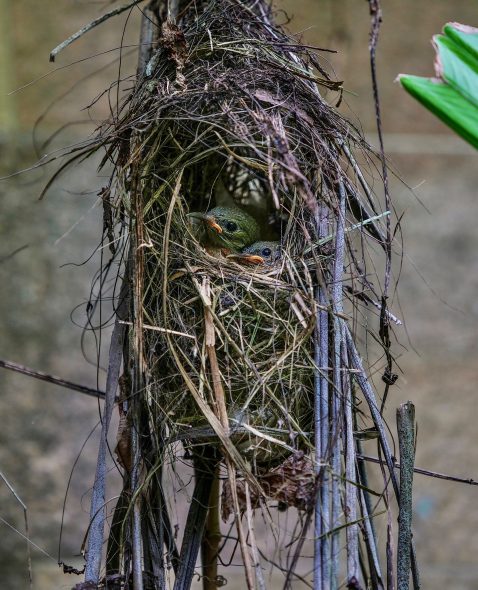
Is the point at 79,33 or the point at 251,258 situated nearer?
the point at 79,33

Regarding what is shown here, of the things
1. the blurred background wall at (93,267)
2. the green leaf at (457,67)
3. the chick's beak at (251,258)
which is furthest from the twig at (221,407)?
the blurred background wall at (93,267)

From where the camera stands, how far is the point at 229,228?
1599 mm

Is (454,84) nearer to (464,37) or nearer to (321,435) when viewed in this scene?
(464,37)

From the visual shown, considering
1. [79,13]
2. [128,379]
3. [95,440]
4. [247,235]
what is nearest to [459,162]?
[247,235]

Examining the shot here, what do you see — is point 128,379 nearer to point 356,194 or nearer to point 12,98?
point 356,194

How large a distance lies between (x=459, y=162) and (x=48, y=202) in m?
1.15

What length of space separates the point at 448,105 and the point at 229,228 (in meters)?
0.64

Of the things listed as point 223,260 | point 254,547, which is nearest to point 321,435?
point 254,547

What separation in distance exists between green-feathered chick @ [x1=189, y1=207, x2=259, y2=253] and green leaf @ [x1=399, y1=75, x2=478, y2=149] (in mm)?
577

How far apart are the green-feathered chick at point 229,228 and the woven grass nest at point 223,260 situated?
8.7 inches

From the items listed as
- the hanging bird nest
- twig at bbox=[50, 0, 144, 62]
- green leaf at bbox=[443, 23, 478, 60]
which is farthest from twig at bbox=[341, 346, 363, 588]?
twig at bbox=[50, 0, 144, 62]

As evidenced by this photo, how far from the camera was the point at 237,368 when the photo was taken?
47.3 inches

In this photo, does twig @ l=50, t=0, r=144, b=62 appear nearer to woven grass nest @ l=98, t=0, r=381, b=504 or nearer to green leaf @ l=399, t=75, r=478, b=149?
woven grass nest @ l=98, t=0, r=381, b=504

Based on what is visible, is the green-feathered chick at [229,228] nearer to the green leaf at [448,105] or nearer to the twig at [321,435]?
the twig at [321,435]
